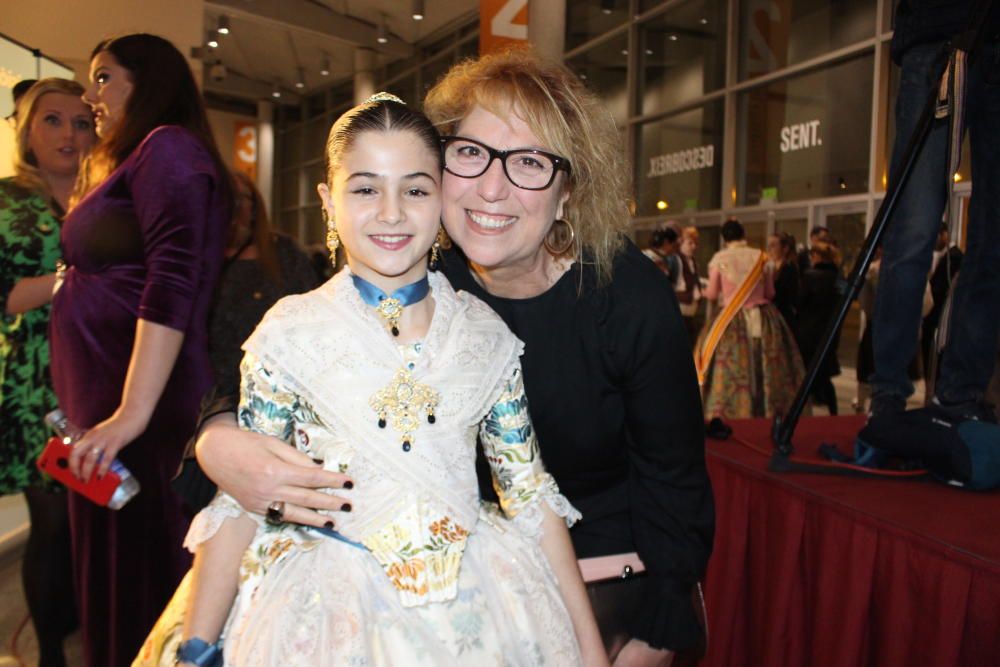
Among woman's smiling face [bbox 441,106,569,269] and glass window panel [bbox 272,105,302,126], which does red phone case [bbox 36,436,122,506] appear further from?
glass window panel [bbox 272,105,302,126]

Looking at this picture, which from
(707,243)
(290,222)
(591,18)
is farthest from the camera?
(290,222)

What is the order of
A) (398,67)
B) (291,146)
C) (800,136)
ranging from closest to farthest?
(800,136) → (398,67) → (291,146)

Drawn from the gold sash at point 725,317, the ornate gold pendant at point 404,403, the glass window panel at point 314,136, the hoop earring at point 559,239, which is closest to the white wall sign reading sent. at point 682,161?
the gold sash at point 725,317

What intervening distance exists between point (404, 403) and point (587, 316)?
1.64 ft

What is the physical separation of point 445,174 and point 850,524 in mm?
1097

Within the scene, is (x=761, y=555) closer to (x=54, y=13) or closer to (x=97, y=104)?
(x=97, y=104)

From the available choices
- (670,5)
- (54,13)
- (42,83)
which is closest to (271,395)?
(42,83)

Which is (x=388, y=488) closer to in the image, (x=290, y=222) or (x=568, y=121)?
(x=568, y=121)

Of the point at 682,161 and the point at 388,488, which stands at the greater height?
the point at 682,161

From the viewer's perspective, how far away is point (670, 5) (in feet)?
35.5

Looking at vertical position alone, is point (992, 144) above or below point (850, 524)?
above

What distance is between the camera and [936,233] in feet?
6.60

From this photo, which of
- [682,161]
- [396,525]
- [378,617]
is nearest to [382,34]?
[682,161]

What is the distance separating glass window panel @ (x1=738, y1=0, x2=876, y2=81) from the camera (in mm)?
8367
